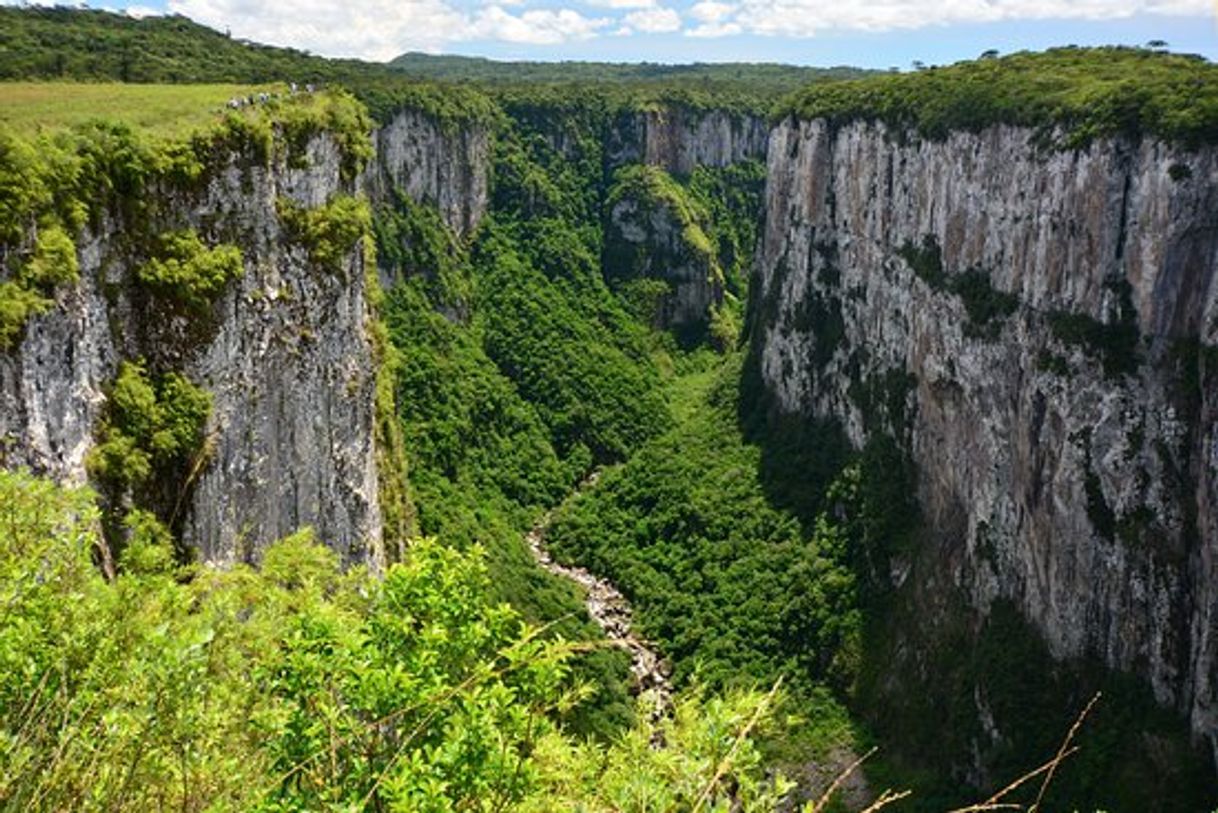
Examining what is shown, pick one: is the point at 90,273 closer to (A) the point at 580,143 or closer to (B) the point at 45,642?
(B) the point at 45,642

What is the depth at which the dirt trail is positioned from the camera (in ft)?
176

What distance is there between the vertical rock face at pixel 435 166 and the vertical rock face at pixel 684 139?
18.9m

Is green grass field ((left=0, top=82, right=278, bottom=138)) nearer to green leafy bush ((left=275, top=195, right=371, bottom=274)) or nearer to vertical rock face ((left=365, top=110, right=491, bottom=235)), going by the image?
green leafy bush ((left=275, top=195, right=371, bottom=274))

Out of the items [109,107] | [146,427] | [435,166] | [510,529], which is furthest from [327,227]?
[435,166]

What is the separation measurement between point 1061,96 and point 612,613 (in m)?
34.2

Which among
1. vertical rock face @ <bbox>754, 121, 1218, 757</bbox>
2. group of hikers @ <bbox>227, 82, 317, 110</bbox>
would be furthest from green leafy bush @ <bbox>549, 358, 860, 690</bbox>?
group of hikers @ <bbox>227, 82, 317, 110</bbox>

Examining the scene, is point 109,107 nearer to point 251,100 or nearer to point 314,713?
point 251,100

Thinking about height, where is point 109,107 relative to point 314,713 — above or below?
above

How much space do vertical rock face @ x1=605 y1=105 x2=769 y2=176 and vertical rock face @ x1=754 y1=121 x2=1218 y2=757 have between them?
5584cm

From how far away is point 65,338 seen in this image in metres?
20.8

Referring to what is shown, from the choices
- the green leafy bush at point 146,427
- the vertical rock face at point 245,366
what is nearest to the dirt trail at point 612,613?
the vertical rock face at point 245,366

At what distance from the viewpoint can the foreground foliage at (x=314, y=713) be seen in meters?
8.12

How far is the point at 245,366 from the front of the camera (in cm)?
2767

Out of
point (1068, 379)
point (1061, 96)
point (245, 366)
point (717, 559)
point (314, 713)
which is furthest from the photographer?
point (717, 559)
